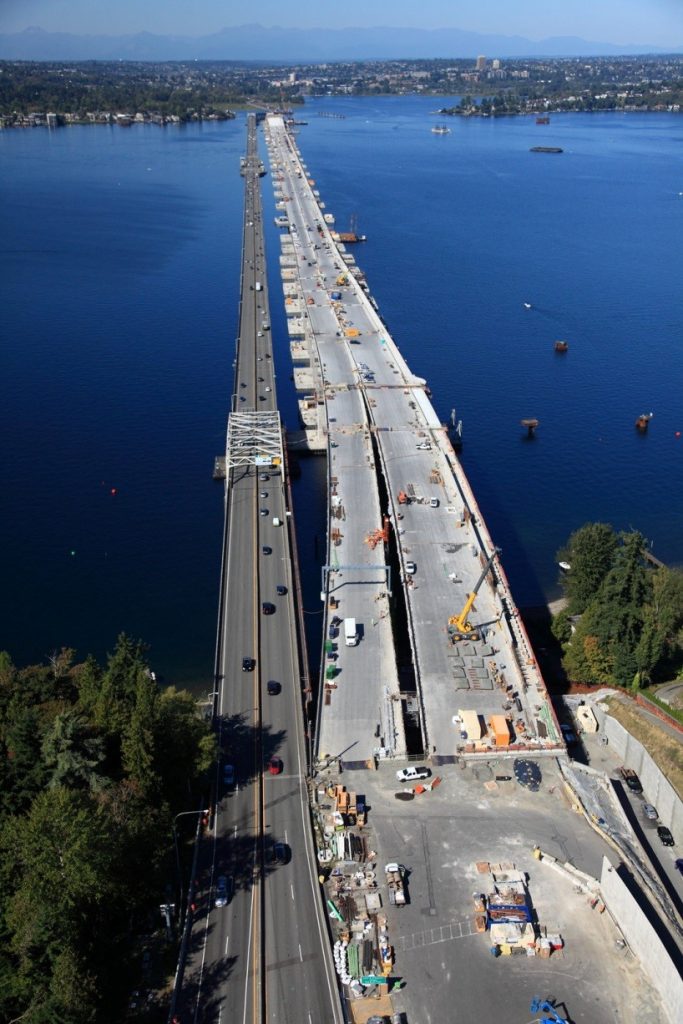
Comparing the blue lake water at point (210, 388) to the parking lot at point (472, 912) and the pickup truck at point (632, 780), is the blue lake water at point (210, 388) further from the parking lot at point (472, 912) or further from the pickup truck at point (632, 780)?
the parking lot at point (472, 912)

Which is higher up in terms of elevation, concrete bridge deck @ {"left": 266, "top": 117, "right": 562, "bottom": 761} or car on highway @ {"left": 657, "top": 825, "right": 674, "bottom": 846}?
concrete bridge deck @ {"left": 266, "top": 117, "right": 562, "bottom": 761}

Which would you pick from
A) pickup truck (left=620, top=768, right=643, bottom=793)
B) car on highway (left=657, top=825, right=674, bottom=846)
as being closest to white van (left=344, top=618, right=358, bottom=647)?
pickup truck (left=620, top=768, right=643, bottom=793)

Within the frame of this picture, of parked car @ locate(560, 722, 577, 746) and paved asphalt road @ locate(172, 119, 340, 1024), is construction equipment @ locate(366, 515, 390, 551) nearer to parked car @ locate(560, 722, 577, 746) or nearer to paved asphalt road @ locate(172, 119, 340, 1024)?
paved asphalt road @ locate(172, 119, 340, 1024)

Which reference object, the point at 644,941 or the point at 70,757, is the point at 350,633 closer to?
the point at 70,757

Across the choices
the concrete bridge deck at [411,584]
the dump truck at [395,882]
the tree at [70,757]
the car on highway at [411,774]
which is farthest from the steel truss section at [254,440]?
the dump truck at [395,882]

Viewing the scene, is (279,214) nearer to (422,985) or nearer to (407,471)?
(407,471)

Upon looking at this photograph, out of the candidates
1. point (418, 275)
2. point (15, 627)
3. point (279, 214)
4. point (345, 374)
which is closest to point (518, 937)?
point (15, 627)
